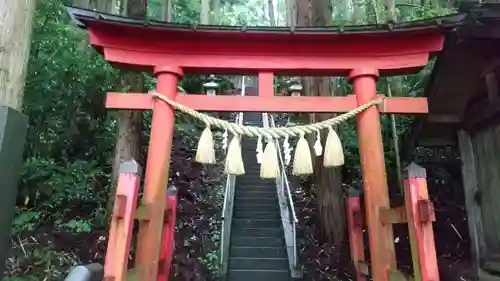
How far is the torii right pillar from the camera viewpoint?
3799 millimetres

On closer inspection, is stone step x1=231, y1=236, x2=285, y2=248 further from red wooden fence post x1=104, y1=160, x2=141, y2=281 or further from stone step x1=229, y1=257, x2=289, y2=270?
red wooden fence post x1=104, y1=160, x2=141, y2=281

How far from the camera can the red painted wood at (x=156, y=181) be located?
14.5 ft

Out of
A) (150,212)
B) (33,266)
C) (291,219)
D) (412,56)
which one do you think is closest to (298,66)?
(412,56)

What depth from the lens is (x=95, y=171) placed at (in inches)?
314

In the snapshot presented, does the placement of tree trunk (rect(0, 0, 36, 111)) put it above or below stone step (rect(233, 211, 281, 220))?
above

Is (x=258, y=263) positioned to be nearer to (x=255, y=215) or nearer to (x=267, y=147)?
(x=255, y=215)

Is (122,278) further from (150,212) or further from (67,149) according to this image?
(67,149)

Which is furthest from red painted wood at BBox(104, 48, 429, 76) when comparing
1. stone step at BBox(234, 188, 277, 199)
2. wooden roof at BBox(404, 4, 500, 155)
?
stone step at BBox(234, 188, 277, 199)

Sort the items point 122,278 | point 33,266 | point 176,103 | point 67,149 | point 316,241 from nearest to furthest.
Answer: point 122,278, point 176,103, point 33,266, point 316,241, point 67,149

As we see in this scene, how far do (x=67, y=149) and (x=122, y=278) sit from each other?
18.2ft

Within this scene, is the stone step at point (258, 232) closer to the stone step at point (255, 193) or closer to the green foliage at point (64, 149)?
→ the green foliage at point (64, 149)

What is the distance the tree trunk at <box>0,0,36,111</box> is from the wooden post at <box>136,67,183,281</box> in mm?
1283

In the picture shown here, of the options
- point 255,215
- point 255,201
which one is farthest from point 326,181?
point 255,201

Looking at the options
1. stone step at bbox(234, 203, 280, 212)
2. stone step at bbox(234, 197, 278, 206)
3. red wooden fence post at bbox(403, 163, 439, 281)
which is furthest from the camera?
stone step at bbox(234, 197, 278, 206)
